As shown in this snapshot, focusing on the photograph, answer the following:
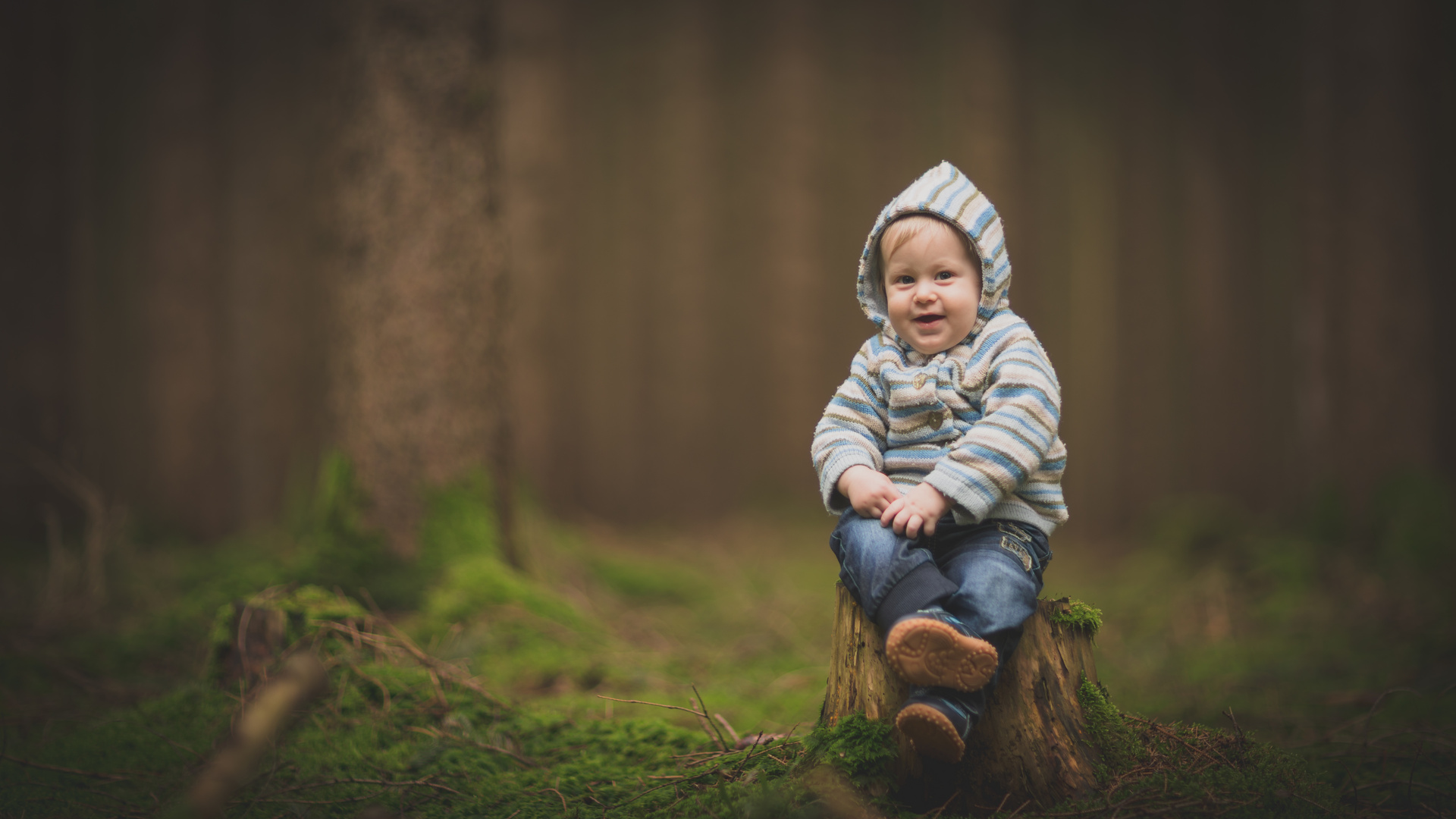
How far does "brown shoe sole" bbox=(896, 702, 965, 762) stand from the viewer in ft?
5.99

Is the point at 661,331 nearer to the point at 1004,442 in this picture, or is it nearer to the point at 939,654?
the point at 1004,442

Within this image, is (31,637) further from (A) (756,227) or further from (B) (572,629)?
(A) (756,227)

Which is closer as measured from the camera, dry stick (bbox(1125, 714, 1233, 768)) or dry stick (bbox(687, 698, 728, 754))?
dry stick (bbox(1125, 714, 1233, 768))

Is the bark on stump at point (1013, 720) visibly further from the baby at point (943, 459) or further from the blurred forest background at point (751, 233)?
the blurred forest background at point (751, 233)

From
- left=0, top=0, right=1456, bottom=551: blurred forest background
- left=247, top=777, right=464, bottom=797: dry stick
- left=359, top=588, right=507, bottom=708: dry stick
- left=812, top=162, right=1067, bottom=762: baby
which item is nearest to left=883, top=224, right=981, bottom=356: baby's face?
left=812, top=162, right=1067, bottom=762: baby

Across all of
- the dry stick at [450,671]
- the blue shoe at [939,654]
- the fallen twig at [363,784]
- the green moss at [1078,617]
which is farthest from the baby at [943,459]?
the dry stick at [450,671]

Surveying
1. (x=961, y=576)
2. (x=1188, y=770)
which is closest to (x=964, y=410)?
(x=961, y=576)

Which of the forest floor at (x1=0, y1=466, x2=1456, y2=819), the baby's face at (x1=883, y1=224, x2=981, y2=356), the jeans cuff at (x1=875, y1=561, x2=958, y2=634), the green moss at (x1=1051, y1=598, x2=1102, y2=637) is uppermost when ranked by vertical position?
the baby's face at (x1=883, y1=224, x2=981, y2=356)

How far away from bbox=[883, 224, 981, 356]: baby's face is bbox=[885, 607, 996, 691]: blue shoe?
74 centimetres

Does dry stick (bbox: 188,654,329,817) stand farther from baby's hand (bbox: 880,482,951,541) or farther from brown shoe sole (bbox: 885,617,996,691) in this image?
baby's hand (bbox: 880,482,951,541)

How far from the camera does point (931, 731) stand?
6.06 ft

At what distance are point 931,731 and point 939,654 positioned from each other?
6.1 inches

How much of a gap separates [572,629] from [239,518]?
176 inches

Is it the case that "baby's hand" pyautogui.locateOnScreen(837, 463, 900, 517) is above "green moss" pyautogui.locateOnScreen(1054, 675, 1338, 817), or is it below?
above
